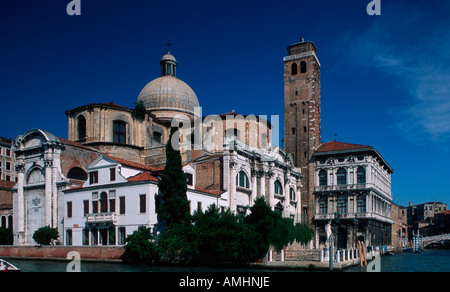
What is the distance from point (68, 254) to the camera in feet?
95.6

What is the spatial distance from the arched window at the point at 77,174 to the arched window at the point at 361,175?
25.1 meters

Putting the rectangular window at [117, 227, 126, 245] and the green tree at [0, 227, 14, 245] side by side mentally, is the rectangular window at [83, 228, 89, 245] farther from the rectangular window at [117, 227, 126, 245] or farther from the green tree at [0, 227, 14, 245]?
the green tree at [0, 227, 14, 245]

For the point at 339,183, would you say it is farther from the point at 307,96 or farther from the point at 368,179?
the point at 307,96

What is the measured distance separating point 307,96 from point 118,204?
1018 inches

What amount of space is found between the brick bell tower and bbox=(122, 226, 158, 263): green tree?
930 inches

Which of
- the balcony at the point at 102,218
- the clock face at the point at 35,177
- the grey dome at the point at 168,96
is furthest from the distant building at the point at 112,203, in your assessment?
the grey dome at the point at 168,96

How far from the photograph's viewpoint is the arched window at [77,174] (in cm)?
3628

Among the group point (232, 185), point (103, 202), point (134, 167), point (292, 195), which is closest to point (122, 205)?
point (103, 202)

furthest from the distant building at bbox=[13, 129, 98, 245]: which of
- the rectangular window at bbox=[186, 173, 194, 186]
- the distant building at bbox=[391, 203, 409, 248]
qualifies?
the distant building at bbox=[391, 203, 409, 248]

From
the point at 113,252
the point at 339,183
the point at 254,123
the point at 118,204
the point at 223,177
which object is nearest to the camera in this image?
the point at 113,252

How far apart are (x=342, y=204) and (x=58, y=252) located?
1073 inches

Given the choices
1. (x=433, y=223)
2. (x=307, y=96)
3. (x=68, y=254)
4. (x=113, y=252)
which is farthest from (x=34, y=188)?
(x=433, y=223)

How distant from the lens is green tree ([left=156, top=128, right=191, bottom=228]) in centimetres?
2786

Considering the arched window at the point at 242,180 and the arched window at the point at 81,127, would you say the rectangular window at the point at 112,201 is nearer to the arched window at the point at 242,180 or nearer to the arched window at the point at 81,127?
the arched window at the point at 242,180
